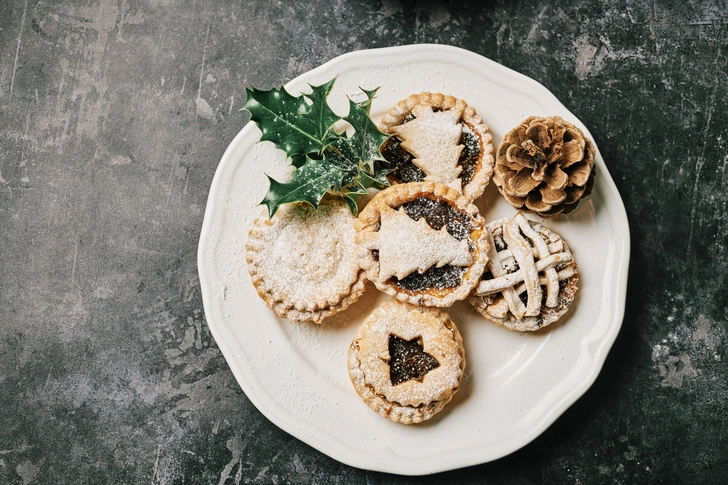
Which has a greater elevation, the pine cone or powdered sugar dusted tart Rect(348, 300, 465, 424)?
the pine cone

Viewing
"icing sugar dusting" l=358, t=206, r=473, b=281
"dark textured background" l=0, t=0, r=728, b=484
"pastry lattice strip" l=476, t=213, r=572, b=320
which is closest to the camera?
"icing sugar dusting" l=358, t=206, r=473, b=281

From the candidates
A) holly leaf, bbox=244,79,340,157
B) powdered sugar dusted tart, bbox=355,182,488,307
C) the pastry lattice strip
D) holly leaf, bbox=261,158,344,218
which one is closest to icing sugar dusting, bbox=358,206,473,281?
powdered sugar dusted tart, bbox=355,182,488,307

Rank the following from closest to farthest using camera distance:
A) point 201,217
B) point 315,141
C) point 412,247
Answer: point 412,247 < point 315,141 < point 201,217

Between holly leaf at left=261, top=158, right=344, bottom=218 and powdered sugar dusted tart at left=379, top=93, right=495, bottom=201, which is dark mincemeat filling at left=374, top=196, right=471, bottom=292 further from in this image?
holly leaf at left=261, top=158, right=344, bottom=218

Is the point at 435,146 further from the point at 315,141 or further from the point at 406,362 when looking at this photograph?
the point at 406,362

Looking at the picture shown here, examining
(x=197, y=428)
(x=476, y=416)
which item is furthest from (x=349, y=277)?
(x=197, y=428)

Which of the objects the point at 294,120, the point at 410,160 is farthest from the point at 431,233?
the point at 294,120
